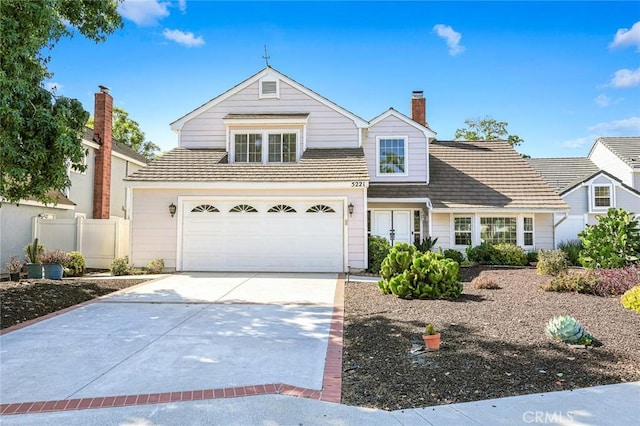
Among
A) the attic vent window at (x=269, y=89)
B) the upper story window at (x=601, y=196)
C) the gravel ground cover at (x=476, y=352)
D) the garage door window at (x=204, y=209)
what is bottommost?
the gravel ground cover at (x=476, y=352)

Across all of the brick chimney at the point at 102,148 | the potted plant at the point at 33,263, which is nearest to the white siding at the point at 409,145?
the potted plant at the point at 33,263

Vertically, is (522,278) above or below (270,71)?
below

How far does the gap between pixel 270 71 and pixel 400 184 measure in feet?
23.3

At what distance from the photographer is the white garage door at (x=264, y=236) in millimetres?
13016

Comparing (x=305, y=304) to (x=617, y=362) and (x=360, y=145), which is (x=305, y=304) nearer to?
(x=617, y=362)

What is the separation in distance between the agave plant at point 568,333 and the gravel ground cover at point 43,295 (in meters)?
8.34

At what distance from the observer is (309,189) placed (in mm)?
13008

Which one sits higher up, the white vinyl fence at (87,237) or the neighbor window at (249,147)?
the neighbor window at (249,147)

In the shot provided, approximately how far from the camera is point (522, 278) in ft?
36.5

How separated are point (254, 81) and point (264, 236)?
6.66 metres

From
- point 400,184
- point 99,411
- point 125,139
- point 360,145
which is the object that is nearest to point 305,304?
point 99,411

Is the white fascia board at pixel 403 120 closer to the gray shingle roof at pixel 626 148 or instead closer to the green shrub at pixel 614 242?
the green shrub at pixel 614 242

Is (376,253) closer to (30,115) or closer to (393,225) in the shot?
(393,225)

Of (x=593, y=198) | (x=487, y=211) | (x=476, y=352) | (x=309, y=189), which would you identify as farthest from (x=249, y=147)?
(x=593, y=198)
